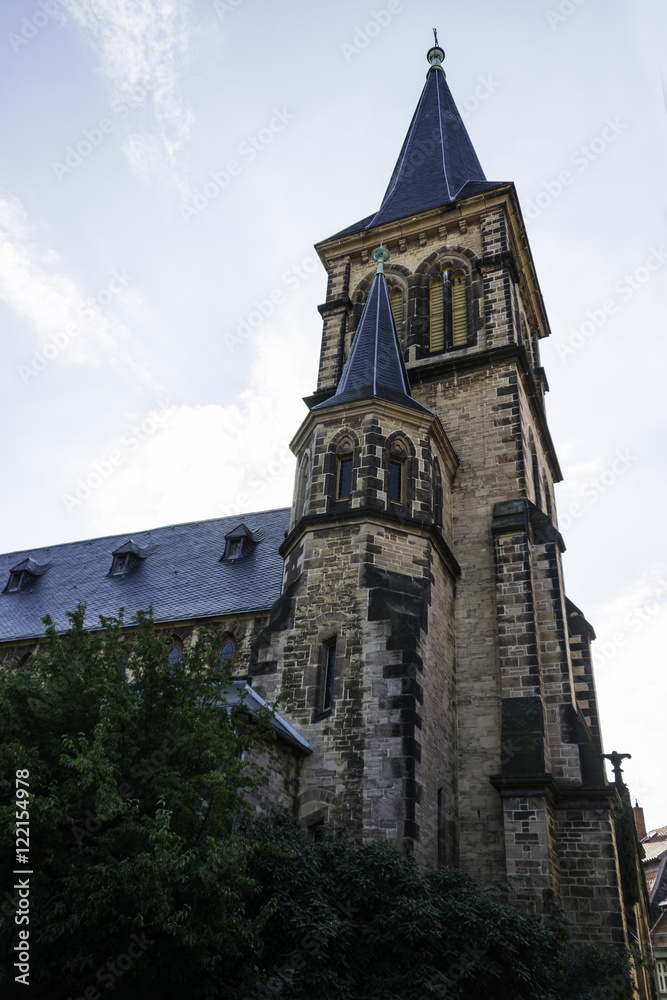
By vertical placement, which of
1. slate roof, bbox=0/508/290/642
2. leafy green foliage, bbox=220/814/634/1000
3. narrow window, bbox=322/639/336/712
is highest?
slate roof, bbox=0/508/290/642

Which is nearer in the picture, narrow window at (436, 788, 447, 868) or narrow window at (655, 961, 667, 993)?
narrow window at (436, 788, 447, 868)

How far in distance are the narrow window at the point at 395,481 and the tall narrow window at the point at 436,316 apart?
6.24 meters

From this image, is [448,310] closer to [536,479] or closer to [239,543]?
[536,479]

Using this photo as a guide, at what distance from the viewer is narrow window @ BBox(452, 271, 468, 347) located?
21.7 metres

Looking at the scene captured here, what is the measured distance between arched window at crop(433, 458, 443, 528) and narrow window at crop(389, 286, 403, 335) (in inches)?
274

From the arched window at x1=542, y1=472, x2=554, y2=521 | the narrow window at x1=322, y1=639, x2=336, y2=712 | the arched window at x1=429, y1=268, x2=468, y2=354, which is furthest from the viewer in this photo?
the arched window at x1=542, y1=472, x2=554, y2=521

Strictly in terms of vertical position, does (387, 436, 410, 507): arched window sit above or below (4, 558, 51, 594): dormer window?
below

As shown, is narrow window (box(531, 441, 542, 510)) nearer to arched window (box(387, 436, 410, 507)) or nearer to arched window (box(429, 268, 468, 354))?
arched window (box(429, 268, 468, 354))

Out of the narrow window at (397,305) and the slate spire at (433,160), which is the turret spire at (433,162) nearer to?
the slate spire at (433,160)

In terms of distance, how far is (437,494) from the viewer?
17094 mm

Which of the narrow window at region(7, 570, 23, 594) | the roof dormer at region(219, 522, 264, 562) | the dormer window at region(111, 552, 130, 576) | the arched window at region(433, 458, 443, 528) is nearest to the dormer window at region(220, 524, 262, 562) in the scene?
the roof dormer at region(219, 522, 264, 562)

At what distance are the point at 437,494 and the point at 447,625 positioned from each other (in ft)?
9.37

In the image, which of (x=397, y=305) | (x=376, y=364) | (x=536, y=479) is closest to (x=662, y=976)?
(x=536, y=479)

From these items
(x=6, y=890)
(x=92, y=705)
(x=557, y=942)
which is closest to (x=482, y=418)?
(x=557, y=942)
